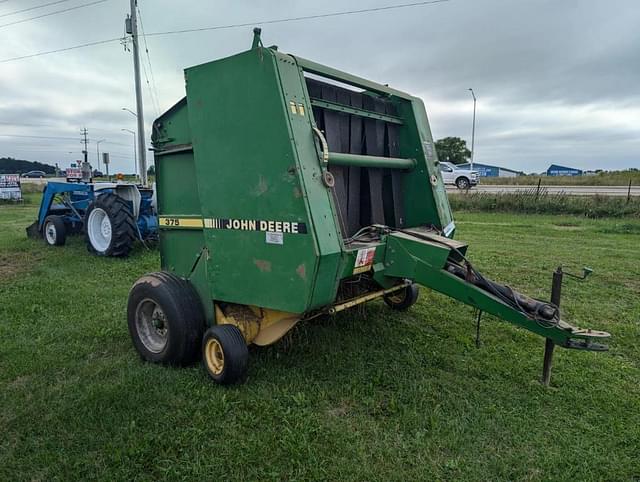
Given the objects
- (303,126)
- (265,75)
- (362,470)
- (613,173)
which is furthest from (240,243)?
(613,173)

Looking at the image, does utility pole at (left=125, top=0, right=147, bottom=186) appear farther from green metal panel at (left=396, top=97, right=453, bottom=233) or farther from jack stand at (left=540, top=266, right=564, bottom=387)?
jack stand at (left=540, top=266, right=564, bottom=387)

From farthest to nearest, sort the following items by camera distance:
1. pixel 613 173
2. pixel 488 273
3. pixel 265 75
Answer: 1. pixel 613 173
2. pixel 488 273
3. pixel 265 75

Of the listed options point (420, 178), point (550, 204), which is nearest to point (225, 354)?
point (420, 178)

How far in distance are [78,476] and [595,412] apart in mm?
2993

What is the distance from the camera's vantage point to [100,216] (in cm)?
813

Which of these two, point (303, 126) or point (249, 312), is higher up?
point (303, 126)

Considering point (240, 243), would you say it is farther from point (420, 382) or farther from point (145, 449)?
point (420, 382)

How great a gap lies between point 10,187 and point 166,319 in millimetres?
24726

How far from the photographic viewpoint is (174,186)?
12.1ft

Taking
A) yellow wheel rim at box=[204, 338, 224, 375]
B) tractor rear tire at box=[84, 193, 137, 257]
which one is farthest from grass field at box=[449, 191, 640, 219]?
yellow wheel rim at box=[204, 338, 224, 375]

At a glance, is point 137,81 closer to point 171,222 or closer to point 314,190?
point 171,222

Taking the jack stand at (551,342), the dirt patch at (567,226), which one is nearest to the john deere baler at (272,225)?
the jack stand at (551,342)

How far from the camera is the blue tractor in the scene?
25.0 ft

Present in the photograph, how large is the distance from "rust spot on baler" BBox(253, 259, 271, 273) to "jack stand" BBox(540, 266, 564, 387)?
1743 millimetres
